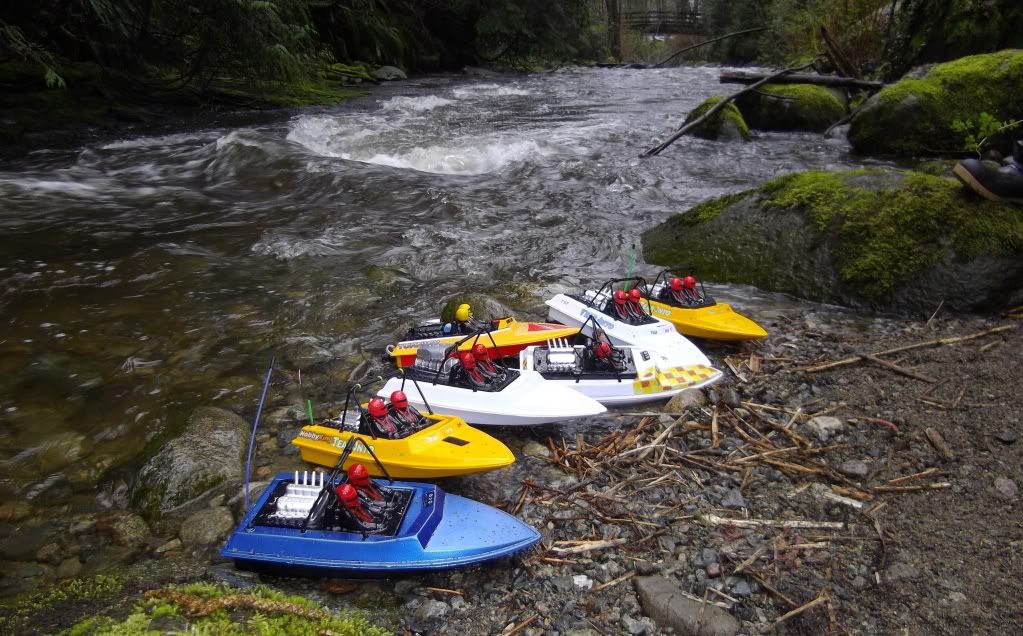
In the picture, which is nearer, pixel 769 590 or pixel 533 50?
pixel 769 590

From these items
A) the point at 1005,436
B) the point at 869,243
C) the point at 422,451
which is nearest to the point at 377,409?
the point at 422,451

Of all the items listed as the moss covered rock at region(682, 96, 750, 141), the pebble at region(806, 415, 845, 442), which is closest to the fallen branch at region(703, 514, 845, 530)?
the pebble at region(806, 415, 845, 442)

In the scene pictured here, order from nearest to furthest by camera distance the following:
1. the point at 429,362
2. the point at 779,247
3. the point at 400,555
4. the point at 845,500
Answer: the point at 400,555 → the point at 845,500 → the point at 429,362 → the point at 779,247

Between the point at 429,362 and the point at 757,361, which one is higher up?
the point at 429,362

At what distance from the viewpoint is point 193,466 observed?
177 inches

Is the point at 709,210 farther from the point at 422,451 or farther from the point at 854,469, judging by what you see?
the point at 422,451

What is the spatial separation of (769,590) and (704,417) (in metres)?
1.87

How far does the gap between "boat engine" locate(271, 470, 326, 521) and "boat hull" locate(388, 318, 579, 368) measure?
7.00ft

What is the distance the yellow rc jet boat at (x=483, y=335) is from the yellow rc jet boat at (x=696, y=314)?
1025 millimetres

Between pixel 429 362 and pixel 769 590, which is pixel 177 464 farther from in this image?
pixel 769 590

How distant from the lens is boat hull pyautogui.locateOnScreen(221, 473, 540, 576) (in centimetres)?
330

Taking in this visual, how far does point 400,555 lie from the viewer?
329 cm

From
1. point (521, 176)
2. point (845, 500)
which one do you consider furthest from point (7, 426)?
point (521, 176)

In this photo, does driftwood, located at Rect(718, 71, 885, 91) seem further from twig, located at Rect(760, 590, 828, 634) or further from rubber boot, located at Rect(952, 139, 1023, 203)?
twig, located at Rect(760, 590, 828, 634)
